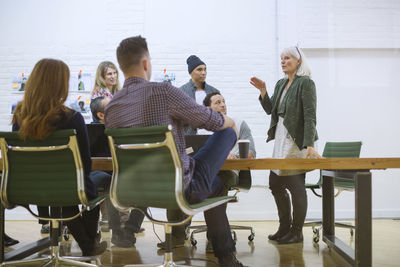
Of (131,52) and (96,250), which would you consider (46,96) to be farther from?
(96,250)

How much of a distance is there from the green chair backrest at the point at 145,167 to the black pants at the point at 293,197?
162 cm

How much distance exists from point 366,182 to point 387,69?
3.00 metres

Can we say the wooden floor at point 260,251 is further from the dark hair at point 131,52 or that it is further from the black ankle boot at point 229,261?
the dark hair at point 131,52

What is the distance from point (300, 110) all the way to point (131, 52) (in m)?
1.53

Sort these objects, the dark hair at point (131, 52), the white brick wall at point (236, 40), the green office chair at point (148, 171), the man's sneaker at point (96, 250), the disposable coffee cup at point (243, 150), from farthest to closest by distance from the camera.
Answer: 1. the white brick wall at point (236, 40)
2. the man's sneaker at point (96, 250)
3. the disposable coffee cup at point (243, 150)
4. the dark hair at point (131, 52)
5. the green office chair at point (148, 171)

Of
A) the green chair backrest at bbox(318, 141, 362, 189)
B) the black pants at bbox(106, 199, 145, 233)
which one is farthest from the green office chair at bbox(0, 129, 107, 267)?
the green chair backrest at bbox(318, 141, 362, 189)

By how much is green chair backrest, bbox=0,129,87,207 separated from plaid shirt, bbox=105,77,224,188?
280 mm

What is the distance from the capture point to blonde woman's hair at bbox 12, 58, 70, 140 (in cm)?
197

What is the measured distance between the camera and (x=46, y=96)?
80.4 inches

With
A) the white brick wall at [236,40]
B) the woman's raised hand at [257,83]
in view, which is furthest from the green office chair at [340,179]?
the woman's raised hand at [257,83]

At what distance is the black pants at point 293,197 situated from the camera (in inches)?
122

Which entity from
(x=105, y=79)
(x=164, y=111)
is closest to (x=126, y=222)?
(x=105, y=79)

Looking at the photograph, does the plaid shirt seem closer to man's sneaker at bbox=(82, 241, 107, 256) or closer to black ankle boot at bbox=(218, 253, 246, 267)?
black ankle boot at bbox=(218, 253, 246, 267)

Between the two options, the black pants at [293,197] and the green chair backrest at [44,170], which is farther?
the black pants at [293,197]
